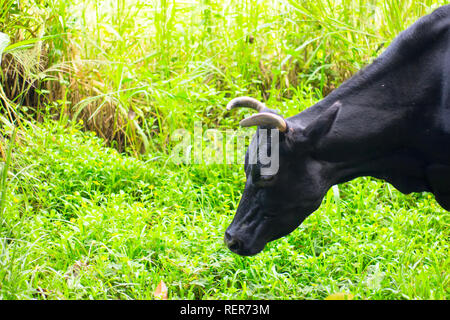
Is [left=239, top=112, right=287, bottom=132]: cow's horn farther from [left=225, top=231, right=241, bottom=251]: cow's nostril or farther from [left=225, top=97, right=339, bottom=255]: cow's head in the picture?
[left=225, top=231, right=241, bottom=251]: cow's nostril

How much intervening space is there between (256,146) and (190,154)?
7.59ft

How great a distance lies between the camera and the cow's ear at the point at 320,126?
10.7ft

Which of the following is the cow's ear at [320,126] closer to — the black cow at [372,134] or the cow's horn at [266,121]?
the black cow at [372,134]

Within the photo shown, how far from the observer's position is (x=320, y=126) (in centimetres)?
326

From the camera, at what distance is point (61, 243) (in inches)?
165

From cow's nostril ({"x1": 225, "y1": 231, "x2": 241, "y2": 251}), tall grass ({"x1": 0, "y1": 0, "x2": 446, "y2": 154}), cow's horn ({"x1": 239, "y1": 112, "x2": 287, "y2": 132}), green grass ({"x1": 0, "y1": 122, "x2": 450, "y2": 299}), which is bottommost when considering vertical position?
green grass ({"x1": 0, "y1": 122, "x2": 450, "y2": 299})

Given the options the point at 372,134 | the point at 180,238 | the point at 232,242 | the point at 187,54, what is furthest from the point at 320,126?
the point at 187,54

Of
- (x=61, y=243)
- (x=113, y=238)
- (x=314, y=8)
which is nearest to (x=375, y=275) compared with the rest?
(x=113, y=238)

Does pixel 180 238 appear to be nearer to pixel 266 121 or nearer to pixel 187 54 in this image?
pixel 266 121

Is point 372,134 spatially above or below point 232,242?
above

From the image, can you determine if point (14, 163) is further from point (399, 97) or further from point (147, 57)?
point (399, 97)

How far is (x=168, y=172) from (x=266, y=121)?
2.50 metres

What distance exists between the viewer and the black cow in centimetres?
327

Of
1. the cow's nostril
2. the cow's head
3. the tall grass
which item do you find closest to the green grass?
the cow's nostril
